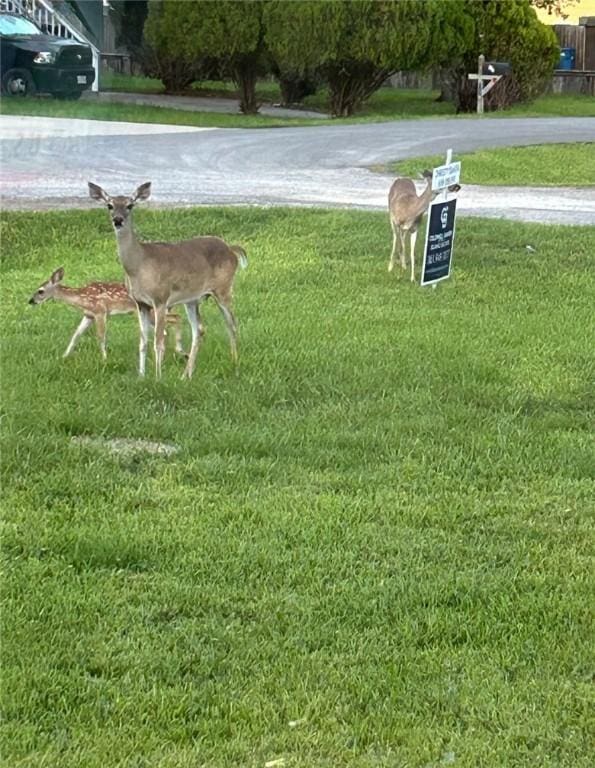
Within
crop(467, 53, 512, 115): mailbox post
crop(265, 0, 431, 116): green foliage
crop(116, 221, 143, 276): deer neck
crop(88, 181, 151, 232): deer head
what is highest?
crop(265, 0, 431, 116): green foliage

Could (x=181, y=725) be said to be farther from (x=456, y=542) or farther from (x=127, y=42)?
(x=127, y=42)

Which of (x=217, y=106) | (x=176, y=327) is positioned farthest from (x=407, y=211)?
(x=217, y=106)

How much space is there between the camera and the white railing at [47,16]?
3225mm

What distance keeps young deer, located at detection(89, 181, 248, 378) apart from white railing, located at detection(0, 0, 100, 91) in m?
3.19

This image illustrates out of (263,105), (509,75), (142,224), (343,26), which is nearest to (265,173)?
(142,224)

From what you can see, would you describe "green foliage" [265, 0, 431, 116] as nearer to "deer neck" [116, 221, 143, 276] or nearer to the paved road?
the paved road

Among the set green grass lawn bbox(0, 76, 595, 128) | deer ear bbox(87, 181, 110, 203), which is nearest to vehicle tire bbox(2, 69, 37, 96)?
deer ear bbox(87, 181, 110, 203)

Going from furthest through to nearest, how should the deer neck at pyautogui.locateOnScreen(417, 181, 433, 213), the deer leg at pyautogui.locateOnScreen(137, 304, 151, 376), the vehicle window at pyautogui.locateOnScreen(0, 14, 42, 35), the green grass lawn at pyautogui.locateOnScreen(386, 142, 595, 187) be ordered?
the green grass lawn at pyautogui.locateOnScreen(386, 142, 595, 187) < the deer neck at pyautogui.locateOnScreen(417, 181, 433, 213) < the deer leg at pyautogui.locateOnScreen(137, 304, 151, 376) < the vehicle window at pyautogui.locateOnScreen(0, 14, 42, 35)

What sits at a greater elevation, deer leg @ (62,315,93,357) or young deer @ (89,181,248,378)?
young deer @ (89,181,248,378)

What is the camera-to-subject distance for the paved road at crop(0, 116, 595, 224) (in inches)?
571

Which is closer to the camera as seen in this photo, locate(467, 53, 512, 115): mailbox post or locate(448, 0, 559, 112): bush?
locate(467, 53, 512, 115): mailbox post

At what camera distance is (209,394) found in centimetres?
684

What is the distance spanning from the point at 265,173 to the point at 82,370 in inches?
419

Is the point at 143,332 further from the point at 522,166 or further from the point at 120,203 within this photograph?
the point at 522,166
